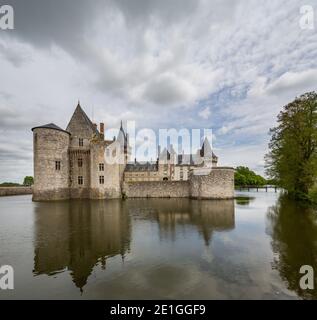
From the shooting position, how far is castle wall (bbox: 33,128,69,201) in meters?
20.9

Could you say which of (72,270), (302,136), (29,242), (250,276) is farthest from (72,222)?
(302,136)

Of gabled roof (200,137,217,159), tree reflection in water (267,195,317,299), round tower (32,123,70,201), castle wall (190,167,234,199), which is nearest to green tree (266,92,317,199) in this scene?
castle wall (190,167,234,199)

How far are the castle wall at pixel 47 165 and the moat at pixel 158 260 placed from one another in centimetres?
1256

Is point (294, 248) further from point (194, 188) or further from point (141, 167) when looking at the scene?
point (141, 167)

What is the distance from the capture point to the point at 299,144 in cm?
1783

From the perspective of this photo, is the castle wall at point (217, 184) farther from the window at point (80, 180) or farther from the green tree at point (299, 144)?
the window at point (80, 180)

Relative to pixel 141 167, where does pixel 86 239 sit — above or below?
below

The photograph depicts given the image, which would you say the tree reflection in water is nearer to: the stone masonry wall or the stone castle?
the stone castle

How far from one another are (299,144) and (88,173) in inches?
887

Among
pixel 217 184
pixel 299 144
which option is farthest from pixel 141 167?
pixel 299 144

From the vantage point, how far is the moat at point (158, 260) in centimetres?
408

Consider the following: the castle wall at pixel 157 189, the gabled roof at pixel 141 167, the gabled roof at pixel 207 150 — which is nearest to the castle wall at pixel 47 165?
the castle wall at pixel 157 189

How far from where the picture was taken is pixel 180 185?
24.3 meters

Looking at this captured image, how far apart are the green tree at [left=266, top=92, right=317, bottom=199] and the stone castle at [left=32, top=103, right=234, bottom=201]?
5315mm
